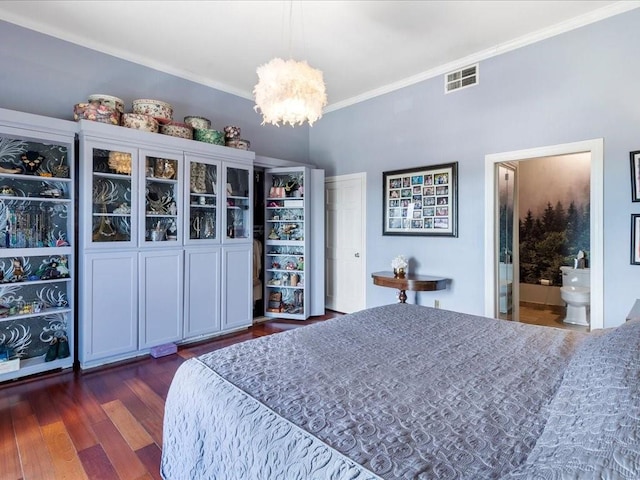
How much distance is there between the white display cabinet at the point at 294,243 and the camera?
4.62 meters

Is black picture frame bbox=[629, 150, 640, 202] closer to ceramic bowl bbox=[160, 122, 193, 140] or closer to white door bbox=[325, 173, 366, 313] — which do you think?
white door bbox=[325, 173, 366, 313]

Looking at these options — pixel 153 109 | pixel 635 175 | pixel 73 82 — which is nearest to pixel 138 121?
pixel 153 109

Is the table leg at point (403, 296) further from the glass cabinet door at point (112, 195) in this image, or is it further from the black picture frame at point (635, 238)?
the glass cabinet door at point (112, 195)

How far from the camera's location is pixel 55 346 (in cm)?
295

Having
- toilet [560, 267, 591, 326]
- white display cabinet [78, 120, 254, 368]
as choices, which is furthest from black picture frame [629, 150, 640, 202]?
white display cabinet [78, 120, 254, 368]

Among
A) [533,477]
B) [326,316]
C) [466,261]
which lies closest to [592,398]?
[533,477]

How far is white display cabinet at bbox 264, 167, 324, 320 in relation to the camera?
4621 mm

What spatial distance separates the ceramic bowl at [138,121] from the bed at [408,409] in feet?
8.53

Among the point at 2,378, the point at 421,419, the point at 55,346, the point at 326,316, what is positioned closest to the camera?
the point at 421,419

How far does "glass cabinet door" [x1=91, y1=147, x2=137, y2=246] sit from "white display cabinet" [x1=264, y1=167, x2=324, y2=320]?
6.18 feet

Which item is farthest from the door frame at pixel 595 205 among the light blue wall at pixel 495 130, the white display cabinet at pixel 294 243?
the white display cabinet at pixel 294 243

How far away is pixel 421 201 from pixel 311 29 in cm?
218

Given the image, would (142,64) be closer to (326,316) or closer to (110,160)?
(110,160)

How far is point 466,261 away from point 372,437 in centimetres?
315
